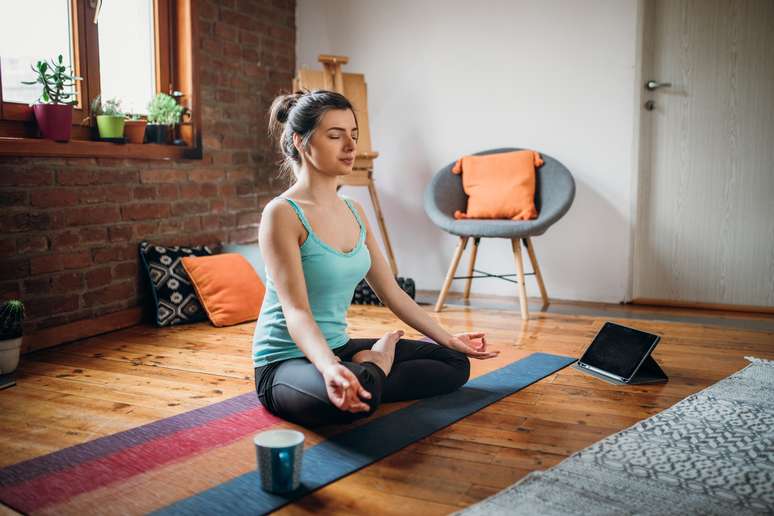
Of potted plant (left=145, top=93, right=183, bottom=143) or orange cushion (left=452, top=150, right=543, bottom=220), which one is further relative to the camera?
orange cushion (left=452, top=150, right=543, bottom=220)

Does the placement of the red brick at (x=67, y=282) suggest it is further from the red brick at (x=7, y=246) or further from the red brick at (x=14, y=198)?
the red brick at (x=14, y=198)

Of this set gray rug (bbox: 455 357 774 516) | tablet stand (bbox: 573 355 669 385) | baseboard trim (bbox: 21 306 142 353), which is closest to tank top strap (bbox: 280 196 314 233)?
gray rug (bbox: 455 357 774 516)

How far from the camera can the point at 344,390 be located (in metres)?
1.51

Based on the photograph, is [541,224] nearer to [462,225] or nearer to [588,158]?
[462,225]

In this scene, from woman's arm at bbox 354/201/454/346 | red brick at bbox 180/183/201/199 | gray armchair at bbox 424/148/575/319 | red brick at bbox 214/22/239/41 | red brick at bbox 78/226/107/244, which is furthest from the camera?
red brick at bbox 214/22/239/41

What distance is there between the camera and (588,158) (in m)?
3.88

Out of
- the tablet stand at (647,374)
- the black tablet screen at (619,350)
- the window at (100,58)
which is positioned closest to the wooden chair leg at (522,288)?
the black tablet screen at (619,350)

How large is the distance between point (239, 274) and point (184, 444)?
1650 mm

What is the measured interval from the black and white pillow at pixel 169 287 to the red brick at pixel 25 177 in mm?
574

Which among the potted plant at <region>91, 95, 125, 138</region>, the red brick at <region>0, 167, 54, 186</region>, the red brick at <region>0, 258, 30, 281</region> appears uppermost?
the potted plant at <region>91, 95, 125, 138</region>

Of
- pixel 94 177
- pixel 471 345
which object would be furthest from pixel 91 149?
pixel 471 345

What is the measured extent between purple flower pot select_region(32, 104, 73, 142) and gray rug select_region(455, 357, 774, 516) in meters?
2.28

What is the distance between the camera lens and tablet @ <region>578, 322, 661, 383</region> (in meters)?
2.28

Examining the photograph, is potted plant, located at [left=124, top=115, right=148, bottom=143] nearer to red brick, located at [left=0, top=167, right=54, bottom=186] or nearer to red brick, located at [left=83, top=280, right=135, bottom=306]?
red brick, located at [left=0, top=167, right=54, bottom=186]
